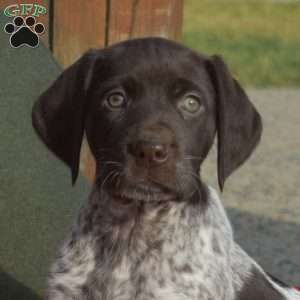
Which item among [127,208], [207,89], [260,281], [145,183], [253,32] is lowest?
[253,32]

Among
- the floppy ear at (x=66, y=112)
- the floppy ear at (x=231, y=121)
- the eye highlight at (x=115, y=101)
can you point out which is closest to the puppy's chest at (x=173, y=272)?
the floppy ear at (x=231, y=121)

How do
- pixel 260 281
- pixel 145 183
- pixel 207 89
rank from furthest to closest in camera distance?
pixel 260 281
pixel 207 89
pixel 145 183

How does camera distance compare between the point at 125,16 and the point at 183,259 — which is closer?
the point at 183,259

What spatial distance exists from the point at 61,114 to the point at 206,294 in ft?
4.05

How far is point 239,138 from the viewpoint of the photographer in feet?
16.4

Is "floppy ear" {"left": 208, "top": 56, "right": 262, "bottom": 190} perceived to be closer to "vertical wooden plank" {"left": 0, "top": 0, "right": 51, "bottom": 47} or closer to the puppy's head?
the puppy's head

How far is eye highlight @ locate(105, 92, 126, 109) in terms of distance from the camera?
4789mm

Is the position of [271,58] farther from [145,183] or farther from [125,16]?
[145,183]

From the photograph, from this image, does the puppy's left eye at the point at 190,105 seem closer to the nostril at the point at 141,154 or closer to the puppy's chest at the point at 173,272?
the nostril at the point at 141,154

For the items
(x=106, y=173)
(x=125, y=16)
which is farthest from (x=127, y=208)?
(x=125, y=16)

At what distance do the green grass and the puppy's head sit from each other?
13.8 m

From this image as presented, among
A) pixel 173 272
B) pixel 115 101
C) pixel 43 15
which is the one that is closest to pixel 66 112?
pixel 115 101

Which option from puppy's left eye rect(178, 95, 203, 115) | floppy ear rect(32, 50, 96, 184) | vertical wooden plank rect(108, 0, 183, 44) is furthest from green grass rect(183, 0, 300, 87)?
puppy's left eye rect(178, 95, 203, 115)

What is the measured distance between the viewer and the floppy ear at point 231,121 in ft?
16.3
